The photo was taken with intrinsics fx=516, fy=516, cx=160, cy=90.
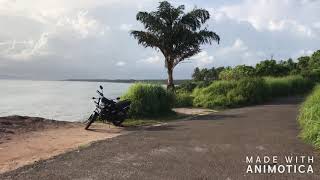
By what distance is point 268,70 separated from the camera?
45125 mm

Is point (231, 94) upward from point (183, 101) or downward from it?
upward

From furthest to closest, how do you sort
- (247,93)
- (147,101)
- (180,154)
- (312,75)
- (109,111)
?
1. (312,75)
2. (247,93)
3. (147,101)
4. (109,111)
5. (180,154)

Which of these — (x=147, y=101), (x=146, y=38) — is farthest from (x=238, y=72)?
(x=147, y=101)

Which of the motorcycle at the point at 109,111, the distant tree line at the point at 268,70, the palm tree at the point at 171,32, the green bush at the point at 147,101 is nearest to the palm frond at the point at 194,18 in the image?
the palm tree at the point at 171,32

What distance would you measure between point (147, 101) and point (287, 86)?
Result: 1736cm

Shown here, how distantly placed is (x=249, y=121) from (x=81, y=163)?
8689 mm

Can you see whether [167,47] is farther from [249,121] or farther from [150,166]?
[150,166]

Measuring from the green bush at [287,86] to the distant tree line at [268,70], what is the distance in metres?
2.75

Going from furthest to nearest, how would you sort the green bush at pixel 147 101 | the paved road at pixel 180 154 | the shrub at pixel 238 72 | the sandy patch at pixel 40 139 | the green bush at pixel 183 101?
the shrub at pixel 238 72, the green bush at pixel 183 101, the green bush at pixel 147 101, the sandy patch at pixel 40 139, the paved road at pixel 180 154

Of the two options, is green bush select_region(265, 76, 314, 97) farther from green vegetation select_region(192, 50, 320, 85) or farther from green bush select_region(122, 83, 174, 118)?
green bush select_region(122, 83, 174, 118)

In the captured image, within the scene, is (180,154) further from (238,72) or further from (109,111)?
(238,72)

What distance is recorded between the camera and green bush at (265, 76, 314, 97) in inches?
1277

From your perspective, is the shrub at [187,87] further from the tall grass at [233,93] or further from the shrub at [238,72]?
the tall grass at [233,93]

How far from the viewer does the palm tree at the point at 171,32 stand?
3216 centimetres
